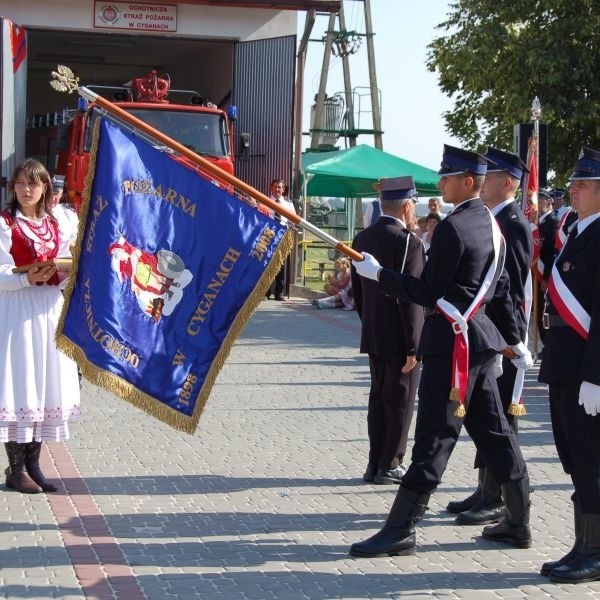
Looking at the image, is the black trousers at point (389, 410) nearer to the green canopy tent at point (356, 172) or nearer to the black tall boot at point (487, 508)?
the black tall boot at point (487, 508)

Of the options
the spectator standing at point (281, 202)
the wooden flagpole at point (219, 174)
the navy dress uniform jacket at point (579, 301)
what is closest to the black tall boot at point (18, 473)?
the wooden flagpole at point (219, 174)

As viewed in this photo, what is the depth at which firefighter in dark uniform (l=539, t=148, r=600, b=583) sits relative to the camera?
5.91 m

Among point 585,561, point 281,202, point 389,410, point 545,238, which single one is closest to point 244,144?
point 281,202

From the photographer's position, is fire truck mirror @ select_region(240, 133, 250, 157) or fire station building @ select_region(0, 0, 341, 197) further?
fire station building @ select_region(0, 0, 341, 197)

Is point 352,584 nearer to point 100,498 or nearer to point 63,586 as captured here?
point 63,586

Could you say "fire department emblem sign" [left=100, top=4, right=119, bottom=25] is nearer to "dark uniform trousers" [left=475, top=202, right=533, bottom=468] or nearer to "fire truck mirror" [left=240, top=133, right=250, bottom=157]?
"fire truck mirror" [left=240, top=133, right=250, bottom=157]

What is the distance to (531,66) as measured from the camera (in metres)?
23.9

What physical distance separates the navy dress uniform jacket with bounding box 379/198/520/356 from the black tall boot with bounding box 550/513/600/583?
969 mm

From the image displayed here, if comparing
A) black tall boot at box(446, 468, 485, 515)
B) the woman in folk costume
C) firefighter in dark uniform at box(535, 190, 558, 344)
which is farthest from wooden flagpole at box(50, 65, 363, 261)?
firefighter in dark uniform at box(535, 190, 558, 344)

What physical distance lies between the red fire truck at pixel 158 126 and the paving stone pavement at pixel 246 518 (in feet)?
27.0

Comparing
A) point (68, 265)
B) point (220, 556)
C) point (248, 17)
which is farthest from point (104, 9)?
point (220, 556)

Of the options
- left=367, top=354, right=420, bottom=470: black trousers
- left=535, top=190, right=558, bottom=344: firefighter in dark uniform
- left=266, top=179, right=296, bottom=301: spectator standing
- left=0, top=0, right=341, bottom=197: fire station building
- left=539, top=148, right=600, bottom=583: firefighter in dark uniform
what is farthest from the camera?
left=0, top=0, right=341, bottom=197: fire station building

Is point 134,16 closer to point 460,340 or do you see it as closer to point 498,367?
point 498,367

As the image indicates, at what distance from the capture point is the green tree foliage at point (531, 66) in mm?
23703
